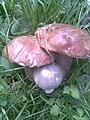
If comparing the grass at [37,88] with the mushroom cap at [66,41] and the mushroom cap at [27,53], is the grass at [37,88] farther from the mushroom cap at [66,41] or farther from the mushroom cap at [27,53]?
the mushroom cap at [66,41]

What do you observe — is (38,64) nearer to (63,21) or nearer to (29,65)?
(29,65)

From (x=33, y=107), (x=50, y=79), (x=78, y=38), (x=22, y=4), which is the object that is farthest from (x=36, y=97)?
(x=22, y=4)

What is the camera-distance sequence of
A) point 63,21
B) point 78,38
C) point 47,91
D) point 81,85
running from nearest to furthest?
point 78,38, point 47,91, point 81,85, point 63,21

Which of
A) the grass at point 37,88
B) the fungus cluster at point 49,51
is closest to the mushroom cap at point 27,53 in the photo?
the fungus cluster at point 49,51

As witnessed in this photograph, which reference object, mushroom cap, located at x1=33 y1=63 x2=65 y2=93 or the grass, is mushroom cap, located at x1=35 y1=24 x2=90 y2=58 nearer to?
mushroom cap, located at x1=33 y1=63 x2=65 y2=93

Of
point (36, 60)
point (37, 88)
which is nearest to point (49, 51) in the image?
point (36, 60)

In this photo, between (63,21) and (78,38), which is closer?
(78,38)

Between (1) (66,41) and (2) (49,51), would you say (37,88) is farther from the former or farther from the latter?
(1) (66,41)
